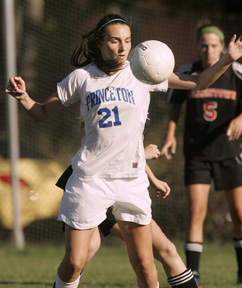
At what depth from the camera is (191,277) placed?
402 centimetres

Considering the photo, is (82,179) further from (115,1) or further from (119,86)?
(115,1)

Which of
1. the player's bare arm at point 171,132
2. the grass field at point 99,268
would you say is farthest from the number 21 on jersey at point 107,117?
the grass field at point 99,268

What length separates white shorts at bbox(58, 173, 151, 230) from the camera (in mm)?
3574

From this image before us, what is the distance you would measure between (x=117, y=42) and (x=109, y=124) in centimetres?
51

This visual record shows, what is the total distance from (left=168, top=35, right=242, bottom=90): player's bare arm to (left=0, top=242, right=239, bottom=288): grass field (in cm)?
218

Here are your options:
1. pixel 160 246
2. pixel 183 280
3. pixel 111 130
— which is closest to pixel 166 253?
pixel 160 246

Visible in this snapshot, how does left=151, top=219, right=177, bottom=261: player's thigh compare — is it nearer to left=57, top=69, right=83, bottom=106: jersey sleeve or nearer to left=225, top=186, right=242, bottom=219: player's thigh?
left=57, top=69, right=83, bottom=106: jersey sleeve

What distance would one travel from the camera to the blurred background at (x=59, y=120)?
28.6 feet

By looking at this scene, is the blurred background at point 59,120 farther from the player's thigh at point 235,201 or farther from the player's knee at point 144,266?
the player's knee at point 144,266

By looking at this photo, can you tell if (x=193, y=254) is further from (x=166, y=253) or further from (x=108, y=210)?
(x=108, y=210)

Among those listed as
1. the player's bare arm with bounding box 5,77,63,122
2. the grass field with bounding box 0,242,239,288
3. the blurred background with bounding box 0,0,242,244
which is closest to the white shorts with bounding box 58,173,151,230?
the player's bare arm with bounding box 5,77,63,122

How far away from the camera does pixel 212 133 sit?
18.4 ft

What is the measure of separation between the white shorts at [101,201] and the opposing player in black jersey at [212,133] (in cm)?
181

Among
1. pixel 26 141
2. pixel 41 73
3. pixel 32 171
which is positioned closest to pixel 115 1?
pixel 41 73
